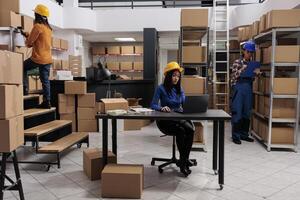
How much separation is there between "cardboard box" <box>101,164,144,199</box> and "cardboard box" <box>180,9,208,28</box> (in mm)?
2693

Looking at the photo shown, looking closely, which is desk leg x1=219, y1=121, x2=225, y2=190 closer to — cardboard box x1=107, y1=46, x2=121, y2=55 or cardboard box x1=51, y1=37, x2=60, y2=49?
cardboard box x1=51, y1=37, x2=60, y2=49

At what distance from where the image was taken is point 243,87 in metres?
5.05

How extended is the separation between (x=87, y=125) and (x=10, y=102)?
372cm

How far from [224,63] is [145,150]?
404cm

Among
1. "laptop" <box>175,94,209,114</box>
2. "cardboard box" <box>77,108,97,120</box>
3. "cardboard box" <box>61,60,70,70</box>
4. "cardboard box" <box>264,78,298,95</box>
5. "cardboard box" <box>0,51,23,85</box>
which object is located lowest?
"cardboard box" <box>77,108,97,120</box>

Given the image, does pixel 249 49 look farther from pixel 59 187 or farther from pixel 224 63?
pixel 59 187

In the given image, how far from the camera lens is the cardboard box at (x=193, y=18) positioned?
458cm

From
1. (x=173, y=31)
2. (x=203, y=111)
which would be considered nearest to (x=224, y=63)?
(x=173, y=31)

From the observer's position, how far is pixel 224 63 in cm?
763

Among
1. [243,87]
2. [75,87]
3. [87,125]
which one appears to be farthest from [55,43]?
[243,87]

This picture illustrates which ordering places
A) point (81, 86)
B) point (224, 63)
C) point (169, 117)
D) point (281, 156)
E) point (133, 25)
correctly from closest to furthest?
point (169, 117), point (281, 156), point (81, 86), point (224, 63), point (133, 25)

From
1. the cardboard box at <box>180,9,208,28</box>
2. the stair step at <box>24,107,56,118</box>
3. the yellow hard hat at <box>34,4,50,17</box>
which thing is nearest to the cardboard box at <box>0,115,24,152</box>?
the stair step at <box>24,107,56,118</box>

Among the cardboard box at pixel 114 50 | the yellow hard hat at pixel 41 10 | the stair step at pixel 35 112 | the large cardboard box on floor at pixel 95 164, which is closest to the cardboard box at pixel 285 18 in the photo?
the large cardboard box on floor at pixel 95 164

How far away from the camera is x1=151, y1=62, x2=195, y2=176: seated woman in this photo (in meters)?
3.38
